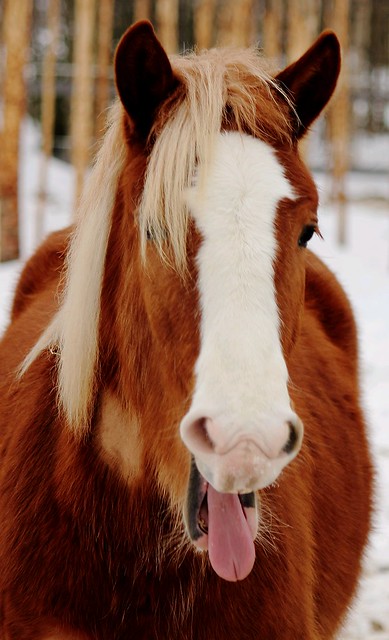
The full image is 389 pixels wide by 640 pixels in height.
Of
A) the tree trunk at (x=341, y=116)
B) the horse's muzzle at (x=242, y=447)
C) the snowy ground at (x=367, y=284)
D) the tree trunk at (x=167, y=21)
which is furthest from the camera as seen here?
the tree trunk at (x=341, y=116)

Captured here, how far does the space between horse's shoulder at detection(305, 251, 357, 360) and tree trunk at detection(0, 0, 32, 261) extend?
25.0 ft

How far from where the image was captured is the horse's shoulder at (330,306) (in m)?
3.80

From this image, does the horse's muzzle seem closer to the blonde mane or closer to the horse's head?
the horse's head

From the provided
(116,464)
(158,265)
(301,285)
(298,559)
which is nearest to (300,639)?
(298,559)

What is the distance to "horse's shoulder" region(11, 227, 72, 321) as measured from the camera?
147 inches

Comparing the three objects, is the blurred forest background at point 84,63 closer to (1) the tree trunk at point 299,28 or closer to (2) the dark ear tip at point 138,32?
(1) the tree trunk at point 299,28

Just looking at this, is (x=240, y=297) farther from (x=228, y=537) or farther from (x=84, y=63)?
(x=84, y=63)

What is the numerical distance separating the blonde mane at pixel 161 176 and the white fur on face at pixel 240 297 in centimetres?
5

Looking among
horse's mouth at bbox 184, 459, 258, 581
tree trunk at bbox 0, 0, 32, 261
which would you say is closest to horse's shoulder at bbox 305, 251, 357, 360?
horse's mouth at bbox 184, 459, 258, 581

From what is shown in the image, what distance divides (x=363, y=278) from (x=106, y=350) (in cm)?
909

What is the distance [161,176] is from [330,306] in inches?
81.6

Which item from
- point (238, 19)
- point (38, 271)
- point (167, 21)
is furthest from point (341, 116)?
point (38, 271)

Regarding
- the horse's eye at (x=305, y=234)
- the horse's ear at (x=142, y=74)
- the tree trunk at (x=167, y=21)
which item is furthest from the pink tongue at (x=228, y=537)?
the tree trunk at (x=167, y=21)

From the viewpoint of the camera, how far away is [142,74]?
209 cm
